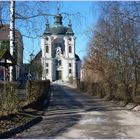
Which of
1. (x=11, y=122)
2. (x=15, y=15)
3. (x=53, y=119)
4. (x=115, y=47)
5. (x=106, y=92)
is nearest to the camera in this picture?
(x=11, y=122)

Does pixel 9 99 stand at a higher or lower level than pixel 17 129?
higher

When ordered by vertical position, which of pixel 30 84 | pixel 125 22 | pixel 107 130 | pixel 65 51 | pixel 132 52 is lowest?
pixel 107 130

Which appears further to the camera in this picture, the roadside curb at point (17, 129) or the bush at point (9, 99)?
the bush at point (9, 99)

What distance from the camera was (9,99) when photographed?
20.4 metres

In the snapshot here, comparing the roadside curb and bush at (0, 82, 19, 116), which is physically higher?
bush at (0, 82, 19, 116)

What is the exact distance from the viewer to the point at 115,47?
121ft

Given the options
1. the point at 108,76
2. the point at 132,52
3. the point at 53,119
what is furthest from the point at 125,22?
the point at 53,119

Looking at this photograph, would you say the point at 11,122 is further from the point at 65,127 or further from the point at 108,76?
the point at 108,76

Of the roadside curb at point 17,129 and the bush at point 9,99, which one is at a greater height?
the bush at point 9,99

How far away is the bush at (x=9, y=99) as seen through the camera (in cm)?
1957

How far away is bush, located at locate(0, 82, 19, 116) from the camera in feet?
64.2

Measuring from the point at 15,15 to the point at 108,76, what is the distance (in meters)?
20.0

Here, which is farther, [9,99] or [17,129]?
[9,99]

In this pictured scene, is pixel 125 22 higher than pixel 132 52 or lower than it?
higher
